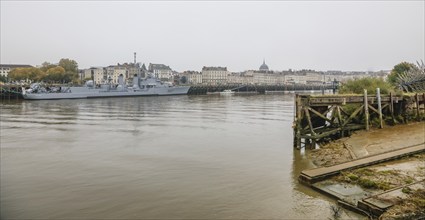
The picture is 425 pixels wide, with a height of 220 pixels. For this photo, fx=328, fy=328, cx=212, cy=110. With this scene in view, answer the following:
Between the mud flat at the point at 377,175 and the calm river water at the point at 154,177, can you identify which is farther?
the calm river water at the point at 154,177

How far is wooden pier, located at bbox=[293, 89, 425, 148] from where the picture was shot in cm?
1667

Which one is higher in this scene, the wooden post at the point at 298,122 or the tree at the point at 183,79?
the tree at the point at 183,79

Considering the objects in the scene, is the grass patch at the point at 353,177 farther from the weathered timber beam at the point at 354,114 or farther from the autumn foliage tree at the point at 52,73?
the autumn foliage tree at the point at 52,73

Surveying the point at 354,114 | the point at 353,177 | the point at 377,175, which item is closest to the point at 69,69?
the point at 354,114

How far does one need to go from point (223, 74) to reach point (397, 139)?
172499mm

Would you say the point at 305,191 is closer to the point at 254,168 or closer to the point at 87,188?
the point at 254,168

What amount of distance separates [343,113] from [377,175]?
9.52 metres

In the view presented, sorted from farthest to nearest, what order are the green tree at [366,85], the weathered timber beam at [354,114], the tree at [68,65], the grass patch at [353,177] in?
1. the tree at [68,65]
2. the green tree at [366,85]
3. the weathered timber beam at [354,114]
4. the grass patch at [353,177]

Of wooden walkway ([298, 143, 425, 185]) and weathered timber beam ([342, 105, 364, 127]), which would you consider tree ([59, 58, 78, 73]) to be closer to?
weathered timber beam ([342, 105, 364, 127])

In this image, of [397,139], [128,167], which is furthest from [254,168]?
[397,139]

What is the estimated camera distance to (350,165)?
1143cm

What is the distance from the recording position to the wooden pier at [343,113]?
54.7 feet

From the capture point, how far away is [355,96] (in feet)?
60.0

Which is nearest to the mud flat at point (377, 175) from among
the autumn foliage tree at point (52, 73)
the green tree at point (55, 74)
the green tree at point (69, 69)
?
the green tree at point (55, 74)
